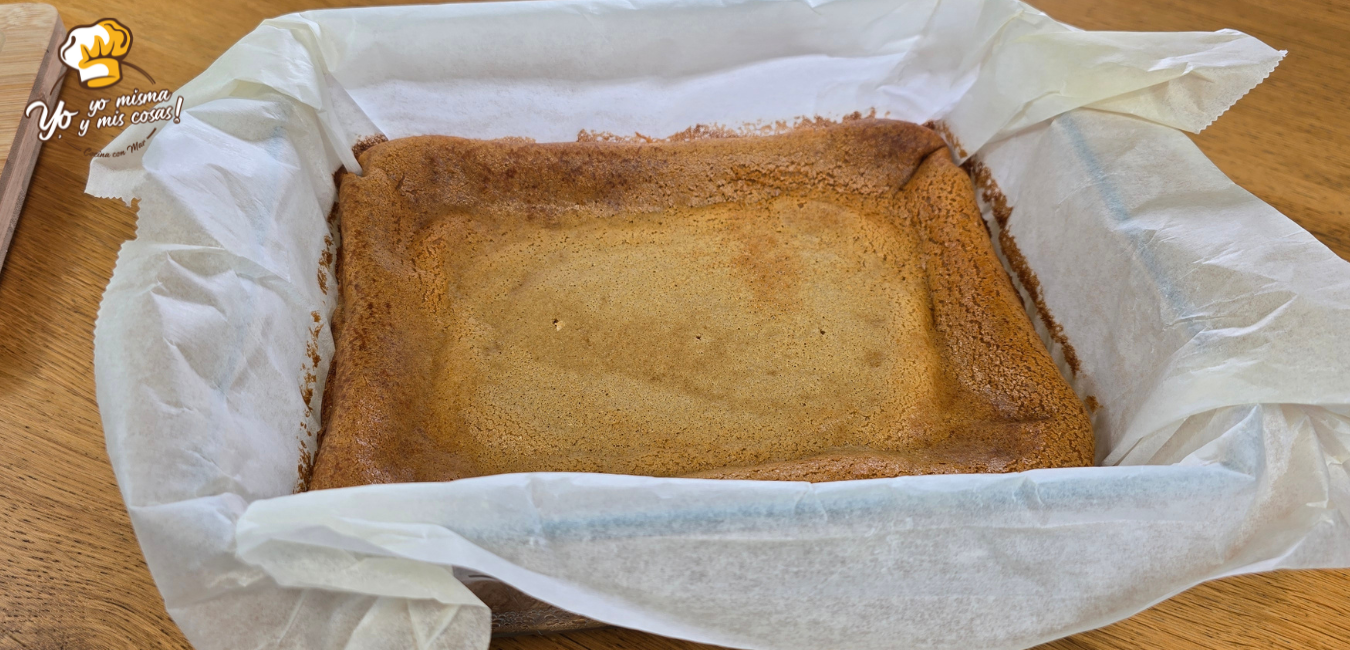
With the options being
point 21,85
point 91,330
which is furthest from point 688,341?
point 21,85

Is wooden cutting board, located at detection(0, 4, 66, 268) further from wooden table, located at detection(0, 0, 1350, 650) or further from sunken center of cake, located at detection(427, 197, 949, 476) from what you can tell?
sunken center of cake, located at detection(427, 197, 949, 476)

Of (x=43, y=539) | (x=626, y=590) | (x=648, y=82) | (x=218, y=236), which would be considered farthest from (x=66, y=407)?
(x=648, y=82)

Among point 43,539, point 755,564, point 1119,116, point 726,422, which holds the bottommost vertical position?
point 43,539

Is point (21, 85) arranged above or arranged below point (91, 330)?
above

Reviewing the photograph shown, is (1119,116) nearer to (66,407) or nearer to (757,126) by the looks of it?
(757,126)

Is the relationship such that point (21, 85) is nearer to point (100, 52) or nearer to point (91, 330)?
point (100, 52)
